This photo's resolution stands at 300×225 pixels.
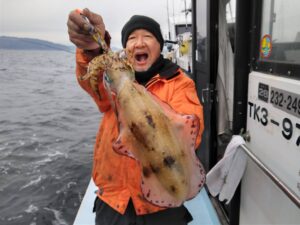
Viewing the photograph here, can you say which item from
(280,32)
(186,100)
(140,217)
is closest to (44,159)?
(140,217)

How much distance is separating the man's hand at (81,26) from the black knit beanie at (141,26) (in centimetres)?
69

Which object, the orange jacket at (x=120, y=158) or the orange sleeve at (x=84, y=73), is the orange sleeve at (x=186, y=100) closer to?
the orange jacket at (x=120, y=158)

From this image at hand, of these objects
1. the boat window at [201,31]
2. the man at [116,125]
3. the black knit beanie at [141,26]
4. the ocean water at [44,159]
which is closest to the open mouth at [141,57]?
the man at [116,125]

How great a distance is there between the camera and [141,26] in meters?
2.60

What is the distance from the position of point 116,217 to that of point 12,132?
12.3m

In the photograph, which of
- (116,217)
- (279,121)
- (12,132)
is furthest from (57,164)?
(279,121)

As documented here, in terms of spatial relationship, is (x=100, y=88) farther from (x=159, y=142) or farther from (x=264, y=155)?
(x=264, y=155)

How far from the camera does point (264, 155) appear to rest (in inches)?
112

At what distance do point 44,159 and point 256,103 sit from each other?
8690 millimetres

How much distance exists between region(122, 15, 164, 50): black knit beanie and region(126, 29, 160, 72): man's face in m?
0.04

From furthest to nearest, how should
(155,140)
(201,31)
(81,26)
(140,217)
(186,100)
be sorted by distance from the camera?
(201,31) < (140,217) < (186,100) < (81,26) < (155,140)

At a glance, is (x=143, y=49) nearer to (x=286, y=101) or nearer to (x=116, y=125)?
(x=116, y=125)

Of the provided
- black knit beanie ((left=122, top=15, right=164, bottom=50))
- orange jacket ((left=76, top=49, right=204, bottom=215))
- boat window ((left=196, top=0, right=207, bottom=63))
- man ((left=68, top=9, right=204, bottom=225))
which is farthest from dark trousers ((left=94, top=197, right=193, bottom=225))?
boat window ((left=196, top=0, right=207, bottom=63))

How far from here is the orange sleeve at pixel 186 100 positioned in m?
2.06
